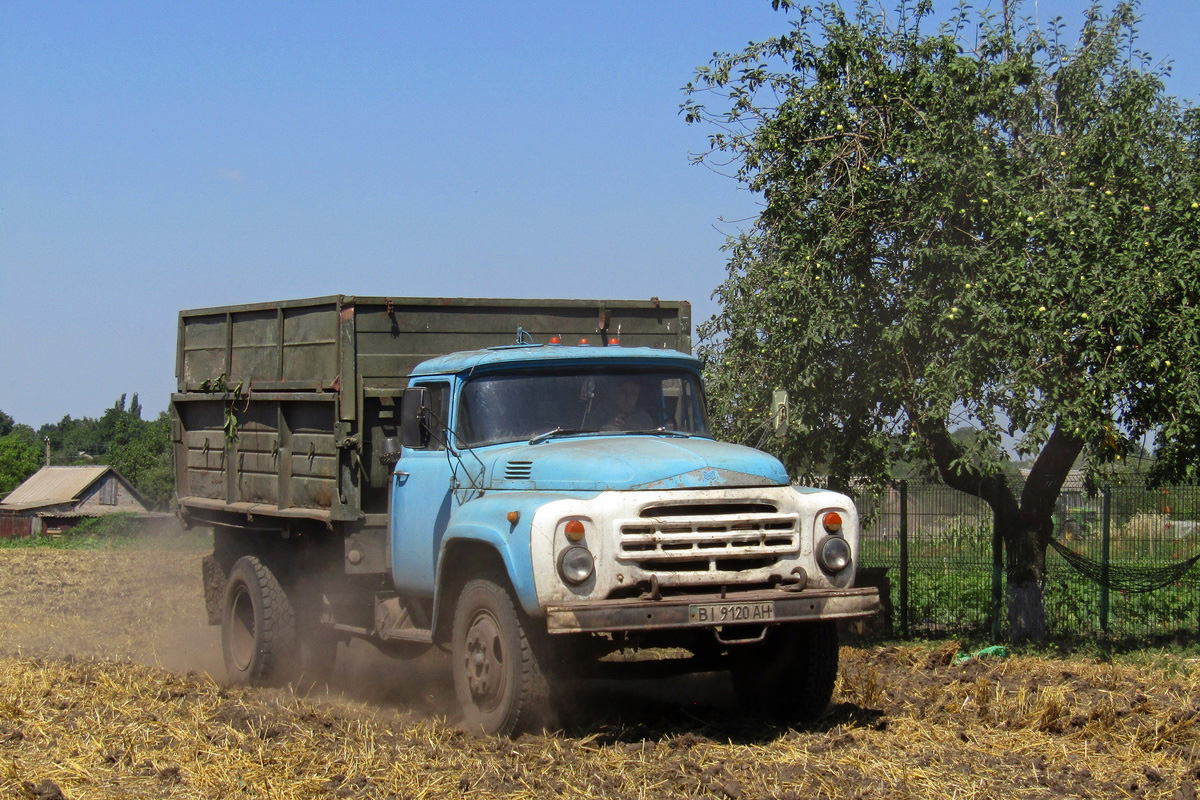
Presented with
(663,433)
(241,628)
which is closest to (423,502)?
(663,433)

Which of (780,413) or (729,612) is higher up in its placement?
(780,413)

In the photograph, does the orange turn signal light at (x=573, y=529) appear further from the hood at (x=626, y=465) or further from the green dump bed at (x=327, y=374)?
the green dump bed at (x=327, y=374)

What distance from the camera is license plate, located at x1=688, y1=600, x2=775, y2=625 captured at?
6.82 metres

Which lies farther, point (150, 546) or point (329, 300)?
point (150, 546)

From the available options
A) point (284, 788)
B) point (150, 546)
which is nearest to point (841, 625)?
point (284, 788)

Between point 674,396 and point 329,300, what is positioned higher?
point 329,300

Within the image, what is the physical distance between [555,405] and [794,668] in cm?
216

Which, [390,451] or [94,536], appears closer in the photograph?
[390,451]

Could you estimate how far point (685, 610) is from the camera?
6805 millimetres

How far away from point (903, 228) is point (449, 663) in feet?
17.3

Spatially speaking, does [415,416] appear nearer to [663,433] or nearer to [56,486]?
[663,433]

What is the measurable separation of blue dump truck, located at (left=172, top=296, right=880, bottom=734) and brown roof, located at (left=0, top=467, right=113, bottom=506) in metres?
76.8

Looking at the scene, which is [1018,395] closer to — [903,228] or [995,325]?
[995,325]

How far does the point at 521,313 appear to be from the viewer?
988 cm
